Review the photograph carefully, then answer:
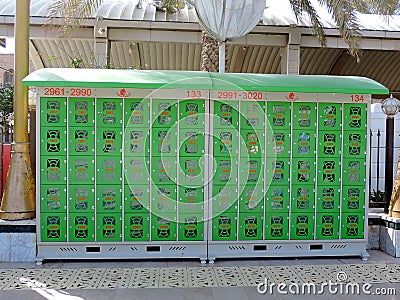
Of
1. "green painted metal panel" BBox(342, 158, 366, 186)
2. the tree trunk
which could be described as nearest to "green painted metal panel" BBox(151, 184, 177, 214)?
"green painted metal panel" BBox(342, 158, 366, 186)

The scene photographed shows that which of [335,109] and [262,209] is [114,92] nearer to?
[262,209]

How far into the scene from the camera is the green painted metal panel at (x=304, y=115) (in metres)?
6.29

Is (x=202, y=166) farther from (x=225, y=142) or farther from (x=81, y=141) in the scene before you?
(x=81, y=141)

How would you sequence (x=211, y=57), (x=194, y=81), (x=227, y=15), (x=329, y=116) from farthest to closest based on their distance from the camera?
(x=211, y=57) → (x=227, y=15) → (x=329, y=116) → (x=194, y=81)

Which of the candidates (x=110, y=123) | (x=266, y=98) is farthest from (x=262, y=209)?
(x=110, y=123)

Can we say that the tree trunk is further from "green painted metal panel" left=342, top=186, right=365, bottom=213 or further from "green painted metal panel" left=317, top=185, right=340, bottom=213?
"green painted metal panel" left=342, top=186, right=365, bottom=213

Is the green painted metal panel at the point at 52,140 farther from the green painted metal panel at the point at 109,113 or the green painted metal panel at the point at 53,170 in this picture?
the green painted metal panel at the point at 109,113

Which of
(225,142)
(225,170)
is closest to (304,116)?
(225,142)

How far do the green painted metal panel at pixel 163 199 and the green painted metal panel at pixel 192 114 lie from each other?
3.00 ft

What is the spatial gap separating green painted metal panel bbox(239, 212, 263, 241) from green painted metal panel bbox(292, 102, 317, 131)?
55.8 inches

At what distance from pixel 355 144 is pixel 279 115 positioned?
4.00ft

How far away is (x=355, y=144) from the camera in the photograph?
6.40 m

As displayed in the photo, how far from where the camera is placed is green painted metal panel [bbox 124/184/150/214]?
20.1 feet

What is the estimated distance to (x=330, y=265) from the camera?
608cm
